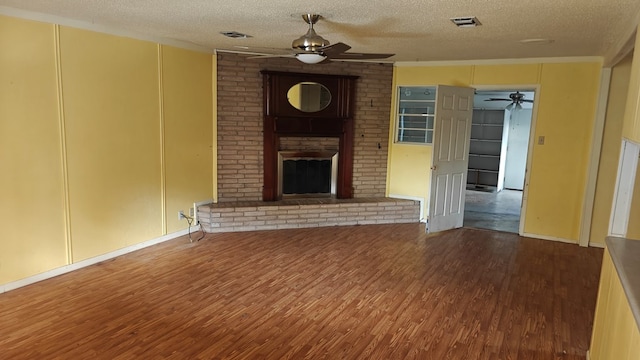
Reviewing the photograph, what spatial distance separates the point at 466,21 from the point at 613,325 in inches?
94.6

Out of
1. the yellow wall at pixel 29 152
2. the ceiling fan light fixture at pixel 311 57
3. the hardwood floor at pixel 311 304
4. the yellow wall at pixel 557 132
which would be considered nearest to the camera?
the hardwood floor at pixel 311 304

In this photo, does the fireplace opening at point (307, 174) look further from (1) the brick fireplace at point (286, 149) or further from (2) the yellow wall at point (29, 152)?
(2) the yellow wall at point (29, 152)

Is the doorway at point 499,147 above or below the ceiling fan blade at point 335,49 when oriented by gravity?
below

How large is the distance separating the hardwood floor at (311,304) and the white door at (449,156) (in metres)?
0.77

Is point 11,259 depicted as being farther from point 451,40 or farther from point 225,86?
point 451,40

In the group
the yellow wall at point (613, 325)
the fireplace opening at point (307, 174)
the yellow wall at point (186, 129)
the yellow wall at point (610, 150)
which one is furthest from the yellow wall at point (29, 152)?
the yellow wall at point (610, 150)

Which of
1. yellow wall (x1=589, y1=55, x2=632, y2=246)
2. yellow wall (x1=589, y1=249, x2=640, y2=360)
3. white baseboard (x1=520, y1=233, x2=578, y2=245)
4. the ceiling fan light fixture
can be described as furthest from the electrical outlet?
the ceiling fan light fixture

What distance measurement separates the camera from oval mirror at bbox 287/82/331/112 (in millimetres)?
5738

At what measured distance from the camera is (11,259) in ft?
11.5

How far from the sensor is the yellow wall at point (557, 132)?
5.10m

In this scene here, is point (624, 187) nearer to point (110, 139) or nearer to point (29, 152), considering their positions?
point (110, 139)

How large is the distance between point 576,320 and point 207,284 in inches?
119

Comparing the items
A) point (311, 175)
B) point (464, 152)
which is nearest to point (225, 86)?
point (311, 175)

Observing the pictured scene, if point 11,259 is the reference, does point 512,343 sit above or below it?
below
